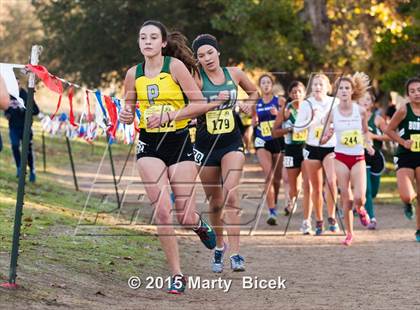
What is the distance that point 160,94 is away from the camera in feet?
28.9

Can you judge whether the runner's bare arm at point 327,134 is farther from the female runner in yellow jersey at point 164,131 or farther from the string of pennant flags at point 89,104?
the female runner in yellow jersey at point 164,131

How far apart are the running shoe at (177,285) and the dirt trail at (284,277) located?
0.09 metres

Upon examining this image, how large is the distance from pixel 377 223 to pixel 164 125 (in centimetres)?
902

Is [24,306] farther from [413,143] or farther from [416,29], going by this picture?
[416,29]

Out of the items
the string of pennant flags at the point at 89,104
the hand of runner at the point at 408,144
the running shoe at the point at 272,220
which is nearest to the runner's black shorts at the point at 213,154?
the string of pennant flags at the point at 89,104

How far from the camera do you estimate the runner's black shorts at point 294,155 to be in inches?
635

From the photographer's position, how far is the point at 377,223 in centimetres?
1712

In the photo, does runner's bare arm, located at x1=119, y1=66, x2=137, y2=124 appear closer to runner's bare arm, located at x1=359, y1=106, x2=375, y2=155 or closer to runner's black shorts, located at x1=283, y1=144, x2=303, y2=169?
runner's bare arm, located at x1=359, y1=106, x2=375, y2=155

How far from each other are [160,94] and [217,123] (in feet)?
5.33

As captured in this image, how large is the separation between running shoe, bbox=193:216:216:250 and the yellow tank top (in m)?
1.31

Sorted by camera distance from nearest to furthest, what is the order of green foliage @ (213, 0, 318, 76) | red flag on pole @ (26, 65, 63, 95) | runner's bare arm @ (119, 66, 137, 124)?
red flag on pole @ (26, 65, 63, 95)
runner's bare arm @ (119, 66, 137, 124)
green foliage @ (213, 0, 318, 76)

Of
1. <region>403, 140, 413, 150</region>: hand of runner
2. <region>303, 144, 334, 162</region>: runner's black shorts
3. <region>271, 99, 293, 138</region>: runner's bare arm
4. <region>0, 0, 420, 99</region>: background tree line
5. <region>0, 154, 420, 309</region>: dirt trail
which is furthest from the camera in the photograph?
<region>0, 0, 420, 99</region>: background tree line

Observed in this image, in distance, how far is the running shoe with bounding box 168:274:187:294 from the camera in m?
8.82

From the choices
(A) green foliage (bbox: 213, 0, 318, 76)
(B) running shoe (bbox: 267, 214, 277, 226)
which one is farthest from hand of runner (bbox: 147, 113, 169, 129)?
(A) green foliage (bbox: 213, 0, 318, 76)
